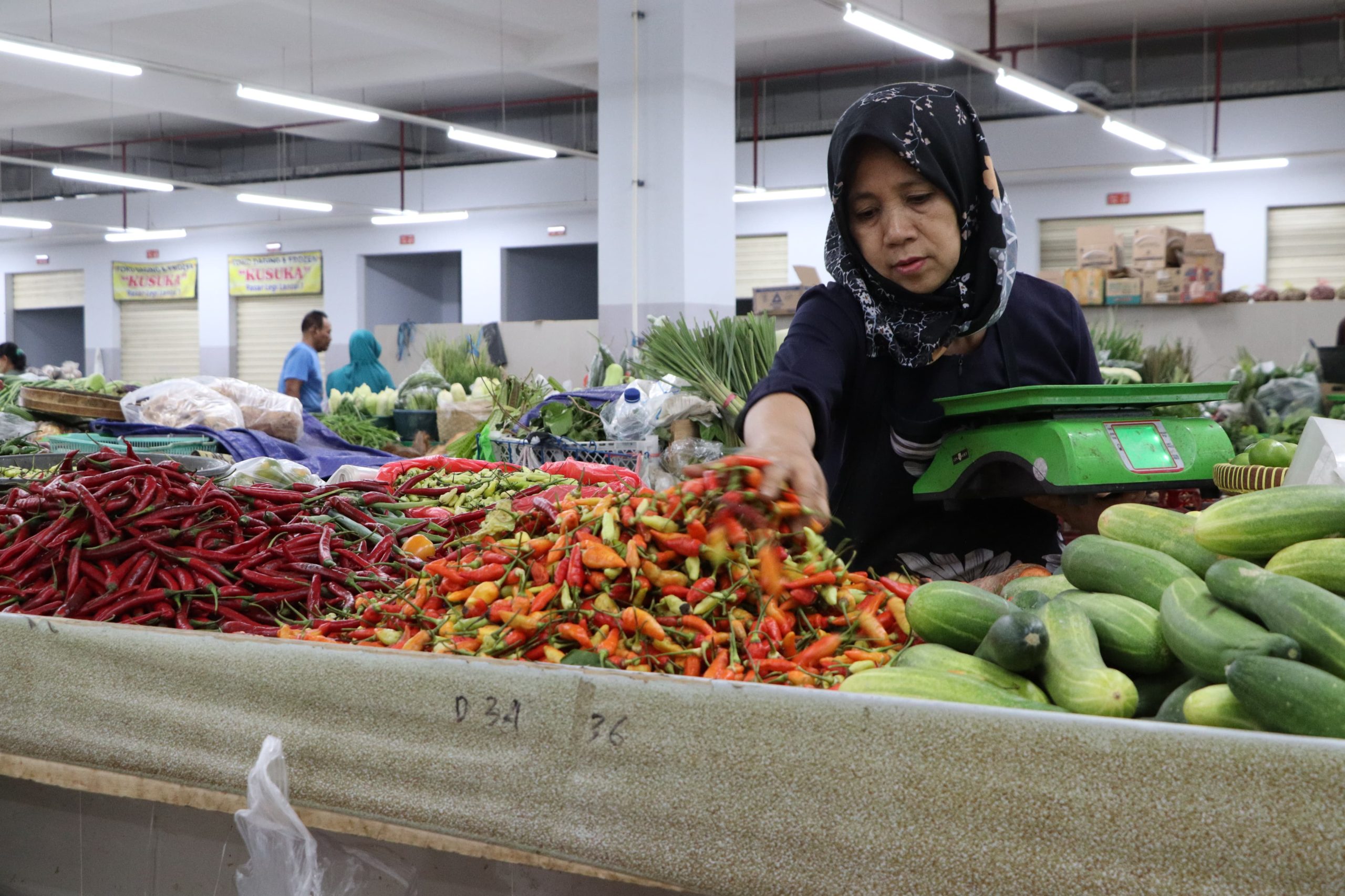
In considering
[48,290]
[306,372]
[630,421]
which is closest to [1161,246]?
[630,421]

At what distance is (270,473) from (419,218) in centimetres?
1315

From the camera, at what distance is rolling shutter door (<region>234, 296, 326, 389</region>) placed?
19.6 m

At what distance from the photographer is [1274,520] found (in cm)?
135

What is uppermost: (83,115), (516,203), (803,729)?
(83,115)

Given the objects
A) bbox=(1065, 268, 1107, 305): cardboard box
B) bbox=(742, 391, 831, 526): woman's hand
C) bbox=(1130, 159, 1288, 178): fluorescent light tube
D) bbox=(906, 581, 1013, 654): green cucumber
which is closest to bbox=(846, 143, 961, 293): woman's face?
bbox=(742, 391, 831, 526): woman's hand

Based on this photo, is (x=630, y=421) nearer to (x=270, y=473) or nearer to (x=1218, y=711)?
(x=270, y=473)

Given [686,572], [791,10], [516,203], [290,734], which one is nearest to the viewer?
Result: [290,734]

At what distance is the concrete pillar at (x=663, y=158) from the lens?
9258 mm

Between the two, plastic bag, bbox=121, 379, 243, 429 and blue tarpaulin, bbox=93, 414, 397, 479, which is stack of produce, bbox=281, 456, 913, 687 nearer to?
blue tarpaulin, bbox=93, 414, 397, 479

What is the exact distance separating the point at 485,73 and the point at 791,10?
479 cm

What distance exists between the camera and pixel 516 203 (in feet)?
56.2

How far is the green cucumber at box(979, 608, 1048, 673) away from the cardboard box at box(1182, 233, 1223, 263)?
7671 millimetres

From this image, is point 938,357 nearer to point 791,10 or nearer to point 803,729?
point 803,729

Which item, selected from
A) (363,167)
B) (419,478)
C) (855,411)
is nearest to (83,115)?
(363,167)
